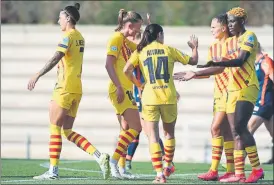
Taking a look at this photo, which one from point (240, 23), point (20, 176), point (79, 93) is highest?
point (240, 23)

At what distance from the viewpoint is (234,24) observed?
38.8 feet

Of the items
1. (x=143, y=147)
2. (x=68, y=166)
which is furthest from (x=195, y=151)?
(x=68, y=166)

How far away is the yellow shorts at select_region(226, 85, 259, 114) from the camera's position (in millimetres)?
11664

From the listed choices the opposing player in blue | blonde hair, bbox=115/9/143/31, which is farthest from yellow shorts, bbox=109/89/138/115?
the opposing player in blue

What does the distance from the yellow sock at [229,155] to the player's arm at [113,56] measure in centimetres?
169

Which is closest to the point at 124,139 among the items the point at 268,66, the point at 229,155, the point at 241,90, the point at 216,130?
the point at 216,130

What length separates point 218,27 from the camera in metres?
12.2

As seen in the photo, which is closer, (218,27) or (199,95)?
(218,27)

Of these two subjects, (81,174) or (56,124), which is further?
(81,174)

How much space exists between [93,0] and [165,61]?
1313 centimetres

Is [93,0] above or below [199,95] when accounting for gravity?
above

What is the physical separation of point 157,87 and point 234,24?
1283mm

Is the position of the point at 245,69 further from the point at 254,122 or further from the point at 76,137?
the point at 254,122

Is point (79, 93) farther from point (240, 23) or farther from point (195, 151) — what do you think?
point (195, 151)
